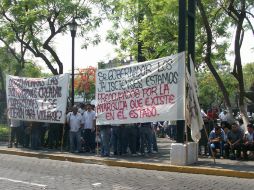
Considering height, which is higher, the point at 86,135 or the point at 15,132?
the point at 15,132

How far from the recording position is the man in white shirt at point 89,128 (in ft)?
55.8

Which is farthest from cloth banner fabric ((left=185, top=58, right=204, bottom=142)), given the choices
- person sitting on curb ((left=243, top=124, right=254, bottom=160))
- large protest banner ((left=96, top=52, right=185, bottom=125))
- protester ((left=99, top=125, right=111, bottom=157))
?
protester ((left=99, top=125, right=111, bottom=157))

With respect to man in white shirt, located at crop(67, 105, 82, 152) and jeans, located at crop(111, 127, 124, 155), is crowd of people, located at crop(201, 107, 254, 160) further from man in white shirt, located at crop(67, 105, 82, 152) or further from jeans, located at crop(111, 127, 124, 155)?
man in white shirt, located at crop(67, 105, 82, 152)

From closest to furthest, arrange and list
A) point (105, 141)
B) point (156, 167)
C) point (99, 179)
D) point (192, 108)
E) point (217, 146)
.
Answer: point (99, 179)
point (156, 167)
point (192, 108)
point (217, 146)
point (105, 141)

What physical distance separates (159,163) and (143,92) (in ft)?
7.19

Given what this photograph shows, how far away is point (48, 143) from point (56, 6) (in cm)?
696

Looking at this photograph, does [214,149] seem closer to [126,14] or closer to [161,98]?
[161,98]

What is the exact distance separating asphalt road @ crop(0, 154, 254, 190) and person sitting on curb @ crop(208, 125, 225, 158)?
297 cm

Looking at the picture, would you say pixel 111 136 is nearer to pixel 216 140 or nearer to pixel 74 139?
pixel 74 139

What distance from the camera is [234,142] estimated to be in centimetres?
1484

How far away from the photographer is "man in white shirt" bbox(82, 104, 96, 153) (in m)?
17.0

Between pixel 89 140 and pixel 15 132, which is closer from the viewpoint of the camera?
pixel 89 140

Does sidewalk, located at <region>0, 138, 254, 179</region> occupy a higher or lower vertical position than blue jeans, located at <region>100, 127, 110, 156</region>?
lower

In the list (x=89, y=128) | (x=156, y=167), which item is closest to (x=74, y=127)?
(x=89, y=128)
